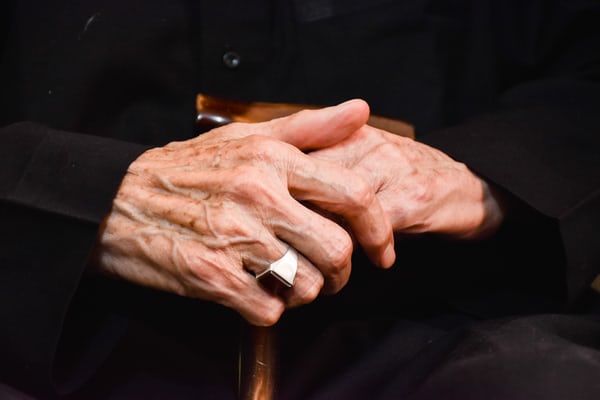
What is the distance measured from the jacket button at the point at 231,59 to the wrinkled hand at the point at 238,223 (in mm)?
279

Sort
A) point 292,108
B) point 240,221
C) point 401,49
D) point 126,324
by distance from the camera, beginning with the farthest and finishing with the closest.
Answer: point 401,49
point 292,108
point 126,324
point 240,221

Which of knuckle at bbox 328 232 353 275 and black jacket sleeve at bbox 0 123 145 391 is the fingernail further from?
black jacket sleeve at bbox 0 123 145 391

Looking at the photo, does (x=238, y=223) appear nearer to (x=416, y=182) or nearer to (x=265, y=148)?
(x=265, y=148)

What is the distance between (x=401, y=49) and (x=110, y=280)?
2.03ft

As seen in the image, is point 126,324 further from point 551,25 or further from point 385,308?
point 551,25

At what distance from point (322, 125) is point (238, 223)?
0.17m

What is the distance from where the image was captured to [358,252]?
0.94 m

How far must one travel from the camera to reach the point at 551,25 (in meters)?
1.22

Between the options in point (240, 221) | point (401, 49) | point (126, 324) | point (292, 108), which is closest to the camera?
point (240, 221)

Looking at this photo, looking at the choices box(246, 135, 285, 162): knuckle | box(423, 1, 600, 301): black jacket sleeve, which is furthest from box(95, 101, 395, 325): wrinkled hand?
box(423, 1, 600, 301): black jacket sleeve

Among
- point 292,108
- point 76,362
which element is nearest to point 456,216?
point 292,108

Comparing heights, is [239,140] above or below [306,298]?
above

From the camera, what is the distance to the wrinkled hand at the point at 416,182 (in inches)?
32.0

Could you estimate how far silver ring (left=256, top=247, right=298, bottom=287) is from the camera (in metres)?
0.68
